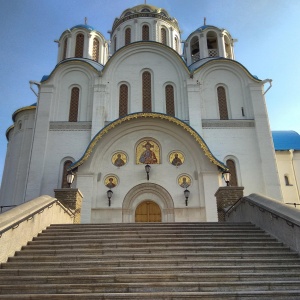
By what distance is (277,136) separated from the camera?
2297cm

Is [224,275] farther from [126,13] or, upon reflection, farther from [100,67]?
[126,13]

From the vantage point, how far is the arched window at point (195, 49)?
21.3 metres

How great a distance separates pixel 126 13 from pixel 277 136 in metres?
13.0

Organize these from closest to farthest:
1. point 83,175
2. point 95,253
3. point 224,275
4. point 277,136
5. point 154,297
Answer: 1. point 154,297
2. point 224,275
3. point 95,253
4. point 83,175
5. point 277,136

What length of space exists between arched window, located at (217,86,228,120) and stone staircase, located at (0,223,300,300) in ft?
32.3

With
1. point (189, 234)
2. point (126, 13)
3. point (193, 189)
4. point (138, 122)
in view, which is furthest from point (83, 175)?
point (126, 13)

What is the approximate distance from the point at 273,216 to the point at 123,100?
11612 mm

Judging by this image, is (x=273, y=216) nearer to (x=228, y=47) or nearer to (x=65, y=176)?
(x=65, y=176)

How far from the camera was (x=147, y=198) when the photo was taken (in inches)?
586

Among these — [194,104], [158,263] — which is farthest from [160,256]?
[194,104]

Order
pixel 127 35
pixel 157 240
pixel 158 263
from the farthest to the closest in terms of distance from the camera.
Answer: pixel 127 35 < pixel 157 240 < pixel 158 263

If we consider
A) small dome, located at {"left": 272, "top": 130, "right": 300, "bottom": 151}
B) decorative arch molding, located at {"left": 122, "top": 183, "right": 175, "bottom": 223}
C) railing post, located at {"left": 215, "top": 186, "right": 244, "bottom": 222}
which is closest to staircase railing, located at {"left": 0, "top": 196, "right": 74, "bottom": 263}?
decorative arch molding, located at {"left": 122, "top": 183, "right": 175, "bottom": 223}

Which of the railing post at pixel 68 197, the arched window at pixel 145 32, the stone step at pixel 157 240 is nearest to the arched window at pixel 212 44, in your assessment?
the arched window at pixel 145 32

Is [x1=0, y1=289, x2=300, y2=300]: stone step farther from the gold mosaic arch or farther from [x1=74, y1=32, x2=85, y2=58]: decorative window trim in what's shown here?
[x1=74, y1=32, x2=85, y2=58]: decorative window trim
